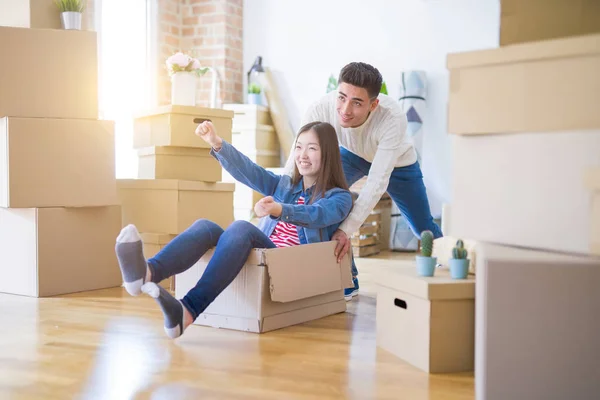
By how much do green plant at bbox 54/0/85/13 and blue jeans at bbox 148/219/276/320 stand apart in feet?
4.14

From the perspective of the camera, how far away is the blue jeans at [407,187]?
2.73 m

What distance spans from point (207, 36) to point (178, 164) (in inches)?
84.5

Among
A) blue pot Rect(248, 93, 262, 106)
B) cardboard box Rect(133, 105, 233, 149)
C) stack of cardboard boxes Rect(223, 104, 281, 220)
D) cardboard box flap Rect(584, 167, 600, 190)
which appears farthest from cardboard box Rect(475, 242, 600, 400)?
blue pot Rect(248, 93, 262, 106)

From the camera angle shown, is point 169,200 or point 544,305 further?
point 169,200

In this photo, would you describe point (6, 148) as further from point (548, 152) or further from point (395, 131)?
point (548, 152)

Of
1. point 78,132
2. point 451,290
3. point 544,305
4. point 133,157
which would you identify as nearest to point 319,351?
point 451,290

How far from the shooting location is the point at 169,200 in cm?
291

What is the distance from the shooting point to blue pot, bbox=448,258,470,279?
1.74 meters

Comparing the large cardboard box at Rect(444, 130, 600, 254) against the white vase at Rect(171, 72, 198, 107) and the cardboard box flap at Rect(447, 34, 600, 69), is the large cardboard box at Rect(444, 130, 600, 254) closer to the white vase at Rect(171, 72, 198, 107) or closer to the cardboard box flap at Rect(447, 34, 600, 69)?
the cardboard box flap at Rect(447, 34, 600, 69)

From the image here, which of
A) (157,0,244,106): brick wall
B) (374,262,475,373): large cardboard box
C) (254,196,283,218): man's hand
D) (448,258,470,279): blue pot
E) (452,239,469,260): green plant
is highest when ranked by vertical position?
(157,0,244,106): brick wall

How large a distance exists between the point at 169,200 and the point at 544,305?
191 cm

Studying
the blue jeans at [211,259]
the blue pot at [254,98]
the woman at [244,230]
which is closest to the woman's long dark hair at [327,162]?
the woman at [244,230]

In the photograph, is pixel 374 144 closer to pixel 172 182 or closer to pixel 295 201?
pixel 295 201

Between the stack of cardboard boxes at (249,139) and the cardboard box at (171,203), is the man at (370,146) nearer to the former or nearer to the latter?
the cardboard box at (171,203)
